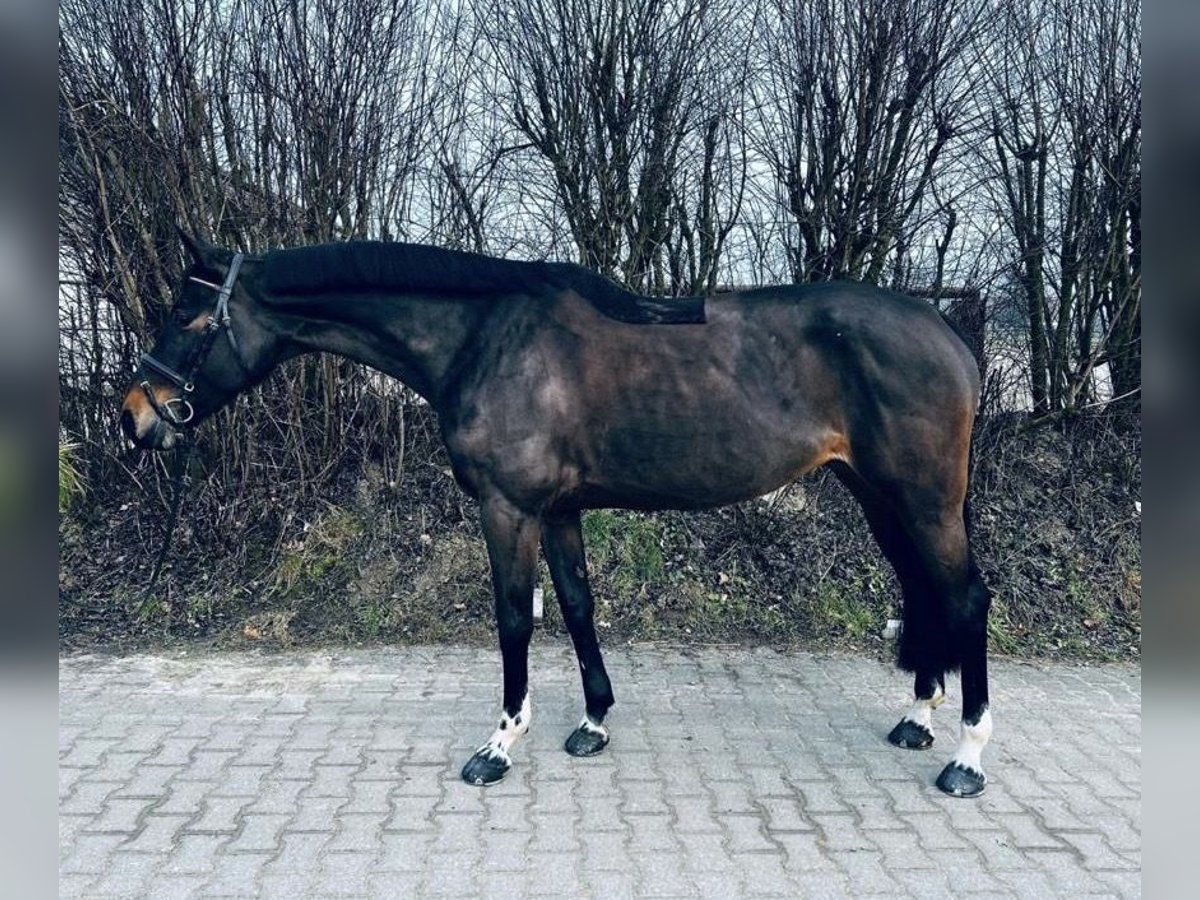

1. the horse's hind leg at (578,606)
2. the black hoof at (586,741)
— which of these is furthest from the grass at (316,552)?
the black hoof at (586,741)

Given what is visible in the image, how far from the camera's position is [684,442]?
11.2 feet

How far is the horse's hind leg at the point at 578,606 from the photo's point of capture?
12.0ft

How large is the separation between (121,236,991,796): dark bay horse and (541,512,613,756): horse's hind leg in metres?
0.18

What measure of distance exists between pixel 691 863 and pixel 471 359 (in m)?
1.93

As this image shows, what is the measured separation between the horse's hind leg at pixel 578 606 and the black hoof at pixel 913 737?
3.98 feet

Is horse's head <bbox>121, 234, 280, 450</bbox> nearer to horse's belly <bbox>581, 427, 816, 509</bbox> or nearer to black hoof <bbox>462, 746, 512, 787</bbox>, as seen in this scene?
horse's belly <bbox>581, 427, 816, 509</bbox>

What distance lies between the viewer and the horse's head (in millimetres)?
3352

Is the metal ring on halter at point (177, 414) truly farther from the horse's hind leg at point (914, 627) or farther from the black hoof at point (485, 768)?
the horse's hind leg at point (914, 627)

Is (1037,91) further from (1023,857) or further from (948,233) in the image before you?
(1023,857)

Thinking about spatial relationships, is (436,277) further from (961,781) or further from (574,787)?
(961,781)

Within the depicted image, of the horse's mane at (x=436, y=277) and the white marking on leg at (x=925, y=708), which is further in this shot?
the white marking on leg at (x=925, y=708)

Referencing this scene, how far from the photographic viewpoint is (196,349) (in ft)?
11.1

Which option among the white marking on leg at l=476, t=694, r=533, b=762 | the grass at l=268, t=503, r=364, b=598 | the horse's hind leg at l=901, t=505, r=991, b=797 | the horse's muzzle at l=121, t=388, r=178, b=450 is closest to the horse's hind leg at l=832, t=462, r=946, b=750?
the horse's hind leg at l=901, t=505, r=991, b=797

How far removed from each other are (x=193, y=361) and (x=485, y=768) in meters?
1.89
